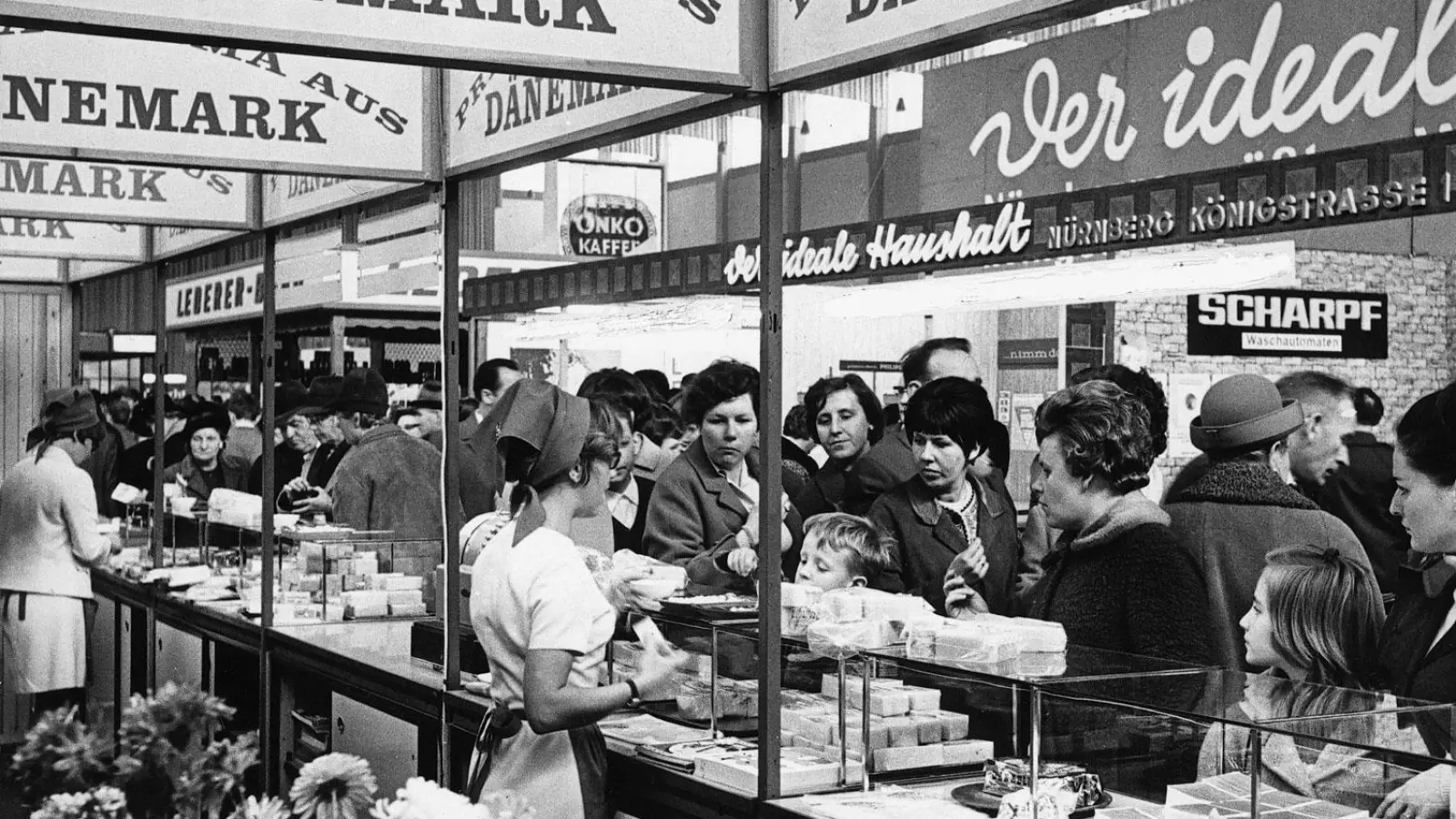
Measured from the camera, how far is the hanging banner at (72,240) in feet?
25.0

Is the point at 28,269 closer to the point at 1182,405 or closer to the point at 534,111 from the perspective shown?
the point at 1182,405

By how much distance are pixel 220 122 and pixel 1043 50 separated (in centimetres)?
511

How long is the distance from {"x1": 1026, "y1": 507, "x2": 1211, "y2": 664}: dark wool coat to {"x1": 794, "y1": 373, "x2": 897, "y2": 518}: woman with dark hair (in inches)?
100

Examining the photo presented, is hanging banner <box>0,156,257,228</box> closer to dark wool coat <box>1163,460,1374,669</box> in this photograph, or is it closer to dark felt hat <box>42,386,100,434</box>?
dark felt hat <box>42,386,100,434</box>

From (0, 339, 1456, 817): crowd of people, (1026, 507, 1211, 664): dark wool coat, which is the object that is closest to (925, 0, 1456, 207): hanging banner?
(0, 339, 1456, 817): crowd of people

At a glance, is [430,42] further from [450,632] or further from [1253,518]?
[1253,518]

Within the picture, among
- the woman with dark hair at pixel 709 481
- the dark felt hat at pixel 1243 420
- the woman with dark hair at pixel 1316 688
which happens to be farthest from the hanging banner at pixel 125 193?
the woman with dark hair at pixel 1316 688

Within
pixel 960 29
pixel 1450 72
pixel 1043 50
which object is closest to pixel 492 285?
pixel 960 29

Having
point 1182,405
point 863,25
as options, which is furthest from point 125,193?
point 1182,405

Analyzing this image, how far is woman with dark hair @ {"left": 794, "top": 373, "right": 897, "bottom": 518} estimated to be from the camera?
240 inches

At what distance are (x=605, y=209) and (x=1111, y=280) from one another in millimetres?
7507

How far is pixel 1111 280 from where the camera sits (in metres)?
6.52

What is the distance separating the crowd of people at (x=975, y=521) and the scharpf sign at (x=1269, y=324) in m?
4.31

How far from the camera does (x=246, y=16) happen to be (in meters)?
2.53
